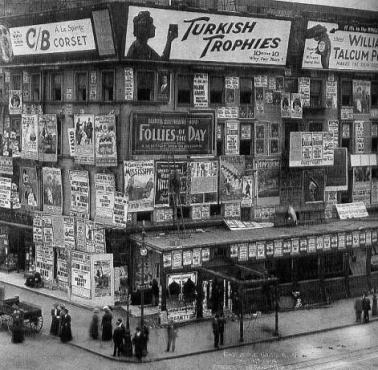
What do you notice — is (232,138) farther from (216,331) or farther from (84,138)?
(216,331)

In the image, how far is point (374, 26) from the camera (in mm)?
46062

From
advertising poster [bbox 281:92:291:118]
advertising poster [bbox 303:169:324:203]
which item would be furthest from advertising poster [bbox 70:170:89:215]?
advertising poster [bbox 303:169:324:203]

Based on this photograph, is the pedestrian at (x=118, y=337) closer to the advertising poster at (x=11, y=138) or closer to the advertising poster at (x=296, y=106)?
the advertising poster at (x=11, y=138)

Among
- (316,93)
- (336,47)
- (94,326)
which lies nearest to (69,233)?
(94,326)

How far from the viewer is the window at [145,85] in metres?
39.5

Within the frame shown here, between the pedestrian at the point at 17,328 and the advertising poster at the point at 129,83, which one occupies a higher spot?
the advertising poster at the point at 129,83

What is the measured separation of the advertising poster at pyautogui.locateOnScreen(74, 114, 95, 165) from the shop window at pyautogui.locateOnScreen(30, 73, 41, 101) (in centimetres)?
462

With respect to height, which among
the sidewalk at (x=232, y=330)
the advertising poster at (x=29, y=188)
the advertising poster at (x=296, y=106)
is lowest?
the sidewalk at (x=232, y=330)

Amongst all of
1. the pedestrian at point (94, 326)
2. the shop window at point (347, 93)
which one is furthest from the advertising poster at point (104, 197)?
the shop window at point (347, 93)

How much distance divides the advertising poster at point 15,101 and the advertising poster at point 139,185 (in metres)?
10.8

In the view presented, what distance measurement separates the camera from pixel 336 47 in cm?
4494

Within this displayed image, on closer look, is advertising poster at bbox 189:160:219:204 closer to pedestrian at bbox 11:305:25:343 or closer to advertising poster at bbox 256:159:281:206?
advertising poster at bbox 256:159:281:206

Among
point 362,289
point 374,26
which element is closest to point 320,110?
point 374,26

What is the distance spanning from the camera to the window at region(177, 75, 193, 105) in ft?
134
